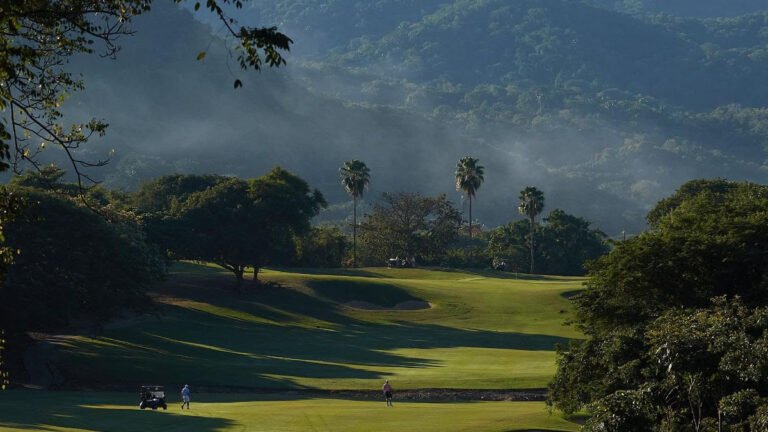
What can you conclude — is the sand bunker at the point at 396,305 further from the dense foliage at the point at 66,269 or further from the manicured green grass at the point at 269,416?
the manicured green grass at the point at 269,416

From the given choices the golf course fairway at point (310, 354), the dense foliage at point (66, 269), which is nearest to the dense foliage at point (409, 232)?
the golf course fairway at point (310, 354)

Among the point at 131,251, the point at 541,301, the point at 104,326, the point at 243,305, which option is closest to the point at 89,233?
the point at 131,251

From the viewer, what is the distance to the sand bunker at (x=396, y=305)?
322ft

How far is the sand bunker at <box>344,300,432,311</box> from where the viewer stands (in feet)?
322

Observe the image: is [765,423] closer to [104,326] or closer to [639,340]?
[639,340]

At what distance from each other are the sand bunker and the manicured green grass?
43846 millimetres

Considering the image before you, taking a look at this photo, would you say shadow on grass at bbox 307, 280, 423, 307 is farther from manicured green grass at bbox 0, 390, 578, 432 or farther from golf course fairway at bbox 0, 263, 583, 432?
manicured green grass at bbox 0, 390, 578, 432

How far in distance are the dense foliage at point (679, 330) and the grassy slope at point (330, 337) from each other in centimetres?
476

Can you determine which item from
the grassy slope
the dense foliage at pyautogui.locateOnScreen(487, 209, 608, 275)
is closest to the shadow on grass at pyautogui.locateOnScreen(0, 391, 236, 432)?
the grassy slope

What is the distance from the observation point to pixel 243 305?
94.9m

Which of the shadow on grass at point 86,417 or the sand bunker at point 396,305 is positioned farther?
the sand bunker at point 396,305

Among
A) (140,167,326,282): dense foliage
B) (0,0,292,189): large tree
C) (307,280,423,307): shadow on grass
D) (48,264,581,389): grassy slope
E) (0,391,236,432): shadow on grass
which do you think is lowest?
(0,391,236,432): shadow on grass

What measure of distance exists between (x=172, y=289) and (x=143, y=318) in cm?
1252

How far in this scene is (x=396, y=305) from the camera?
98.7m
